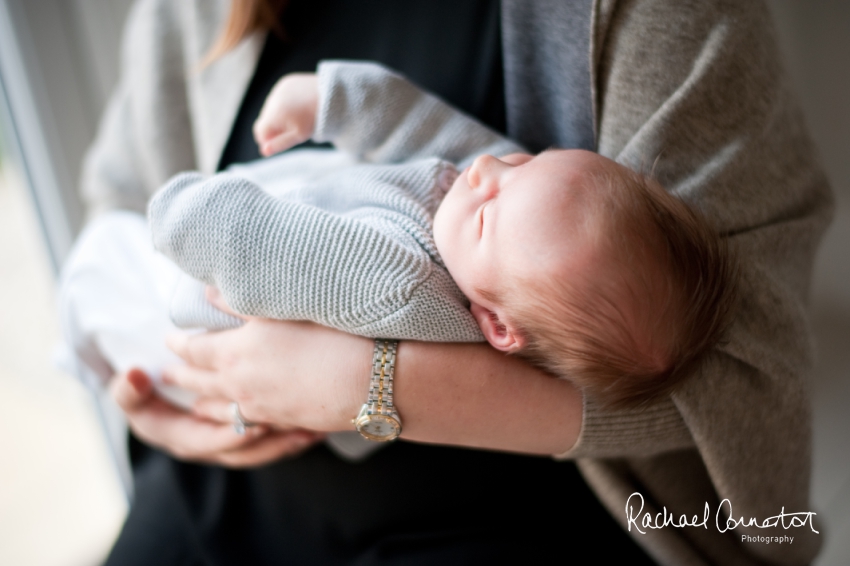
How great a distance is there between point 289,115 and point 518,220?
426 millimetres

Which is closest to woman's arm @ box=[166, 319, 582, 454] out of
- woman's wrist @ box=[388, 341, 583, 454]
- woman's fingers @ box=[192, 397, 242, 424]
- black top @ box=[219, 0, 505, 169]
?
woman's wrist @ box=[388, 341, 583, 454]

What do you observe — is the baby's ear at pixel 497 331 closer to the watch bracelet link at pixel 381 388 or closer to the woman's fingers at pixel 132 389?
the watch bracelet link at pixel 381 388

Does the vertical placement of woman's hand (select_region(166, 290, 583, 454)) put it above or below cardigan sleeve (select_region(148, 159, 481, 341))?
below

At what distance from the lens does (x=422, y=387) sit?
750 millimetres

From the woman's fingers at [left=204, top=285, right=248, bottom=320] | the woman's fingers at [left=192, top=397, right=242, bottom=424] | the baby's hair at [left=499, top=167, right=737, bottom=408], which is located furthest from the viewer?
the woman's fingers at [left=192, top=397, right=242, bottom=424]

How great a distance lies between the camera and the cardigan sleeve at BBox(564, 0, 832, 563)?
752 millimetres

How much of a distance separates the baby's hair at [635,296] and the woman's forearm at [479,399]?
0.07 metres

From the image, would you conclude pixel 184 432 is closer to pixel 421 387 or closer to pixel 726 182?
pixel 421 387

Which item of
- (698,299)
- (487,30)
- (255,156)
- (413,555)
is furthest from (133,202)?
(698,299)

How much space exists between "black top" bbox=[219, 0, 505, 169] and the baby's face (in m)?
0.29

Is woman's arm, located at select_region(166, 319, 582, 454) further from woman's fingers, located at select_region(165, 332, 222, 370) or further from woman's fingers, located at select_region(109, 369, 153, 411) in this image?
woman's fingers, located at select_region(109, 369, 153, 411)

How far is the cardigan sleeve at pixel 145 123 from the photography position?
1.13 m

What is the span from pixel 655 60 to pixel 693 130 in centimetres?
11
